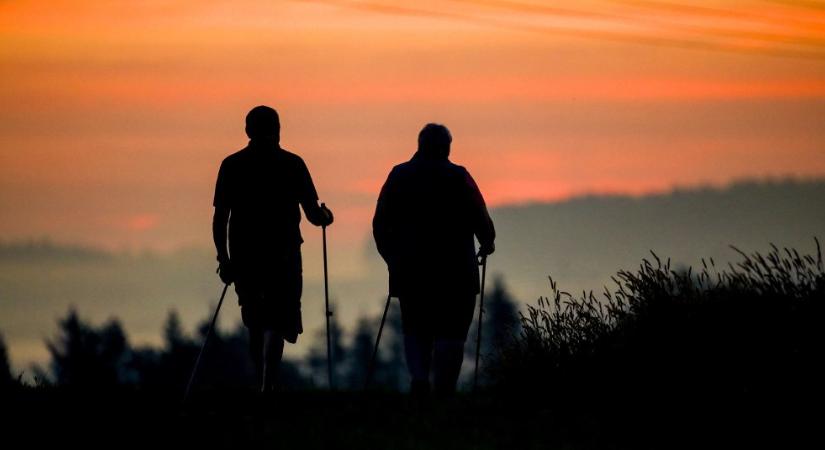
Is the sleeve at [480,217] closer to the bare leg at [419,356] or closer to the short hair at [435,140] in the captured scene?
the short hair at [435,140]

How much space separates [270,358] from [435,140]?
7.65 feet

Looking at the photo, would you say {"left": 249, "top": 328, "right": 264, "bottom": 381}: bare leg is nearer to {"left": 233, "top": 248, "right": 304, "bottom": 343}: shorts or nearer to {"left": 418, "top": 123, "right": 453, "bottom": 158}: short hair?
{"left": 233, "top": 248, "right": 304, "bottom": 343}: shorts

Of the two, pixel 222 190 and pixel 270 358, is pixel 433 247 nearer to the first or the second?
pixel 270 358

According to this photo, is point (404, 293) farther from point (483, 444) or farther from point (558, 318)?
point (483, 444)

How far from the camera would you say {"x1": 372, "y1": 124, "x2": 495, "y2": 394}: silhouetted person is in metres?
17.2

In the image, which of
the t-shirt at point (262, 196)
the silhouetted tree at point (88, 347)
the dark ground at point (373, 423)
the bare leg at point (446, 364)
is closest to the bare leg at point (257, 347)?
the dark ground at point (373, 423)

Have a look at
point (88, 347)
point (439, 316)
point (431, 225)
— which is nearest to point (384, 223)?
point (431, 225)

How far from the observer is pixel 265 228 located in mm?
17375

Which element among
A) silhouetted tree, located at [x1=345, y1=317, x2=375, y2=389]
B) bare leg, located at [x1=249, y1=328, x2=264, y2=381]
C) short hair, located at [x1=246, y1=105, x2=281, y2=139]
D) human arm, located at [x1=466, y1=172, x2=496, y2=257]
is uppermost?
silhouetted tree, located at [x1=345, y1=317, x2=375, y2=389]

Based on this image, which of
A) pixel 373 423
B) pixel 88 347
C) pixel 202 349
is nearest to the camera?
pixel 373 423

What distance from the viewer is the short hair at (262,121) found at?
56.5 ft

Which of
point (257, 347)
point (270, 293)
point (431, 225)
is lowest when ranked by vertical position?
point (257, 347)

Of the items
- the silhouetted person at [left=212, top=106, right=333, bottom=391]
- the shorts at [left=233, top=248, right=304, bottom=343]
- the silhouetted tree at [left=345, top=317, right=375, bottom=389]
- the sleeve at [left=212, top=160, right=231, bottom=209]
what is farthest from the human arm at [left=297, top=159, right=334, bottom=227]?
the silhouetted tree at [left=345, top=317, right=375, bottom=389]

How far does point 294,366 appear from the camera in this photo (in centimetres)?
13450
